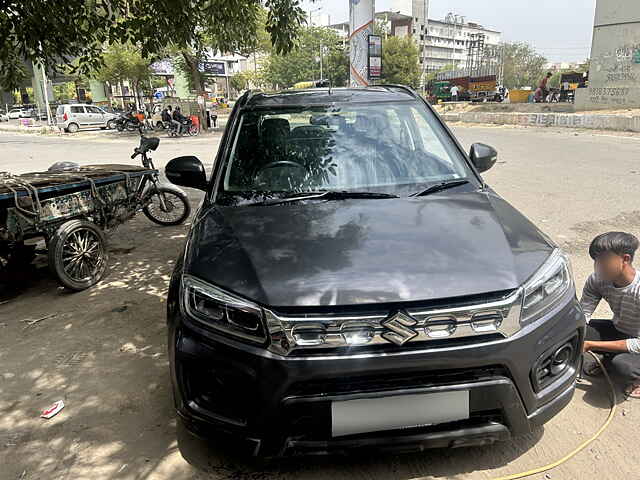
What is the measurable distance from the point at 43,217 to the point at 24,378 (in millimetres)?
1663

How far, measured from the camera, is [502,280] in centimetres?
196

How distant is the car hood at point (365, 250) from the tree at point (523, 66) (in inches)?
3352

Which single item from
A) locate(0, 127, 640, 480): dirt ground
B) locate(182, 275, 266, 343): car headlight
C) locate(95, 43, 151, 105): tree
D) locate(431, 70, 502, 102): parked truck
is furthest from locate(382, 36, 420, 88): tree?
locate(182, 275, 266, 343): car headlight

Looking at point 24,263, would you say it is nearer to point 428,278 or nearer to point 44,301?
point 44,301

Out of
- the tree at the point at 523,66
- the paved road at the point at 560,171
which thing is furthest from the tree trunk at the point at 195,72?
the tree at the point at 523,66

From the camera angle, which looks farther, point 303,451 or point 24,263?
point 24,263

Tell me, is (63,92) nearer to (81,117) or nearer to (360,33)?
(81,117)

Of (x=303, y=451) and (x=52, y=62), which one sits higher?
(x=52, y=62)

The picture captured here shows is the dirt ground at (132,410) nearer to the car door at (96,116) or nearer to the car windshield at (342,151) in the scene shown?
the car windshield at (342,151)

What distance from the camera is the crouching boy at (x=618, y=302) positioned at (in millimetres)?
2680

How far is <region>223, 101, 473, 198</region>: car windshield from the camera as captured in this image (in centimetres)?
294

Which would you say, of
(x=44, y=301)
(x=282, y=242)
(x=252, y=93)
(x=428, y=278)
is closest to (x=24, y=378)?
(x=44, y=301)

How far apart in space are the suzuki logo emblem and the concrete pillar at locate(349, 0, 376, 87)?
31.3 ft

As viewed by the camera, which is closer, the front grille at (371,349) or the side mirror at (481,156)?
Answer: the front grille at (371,349)
